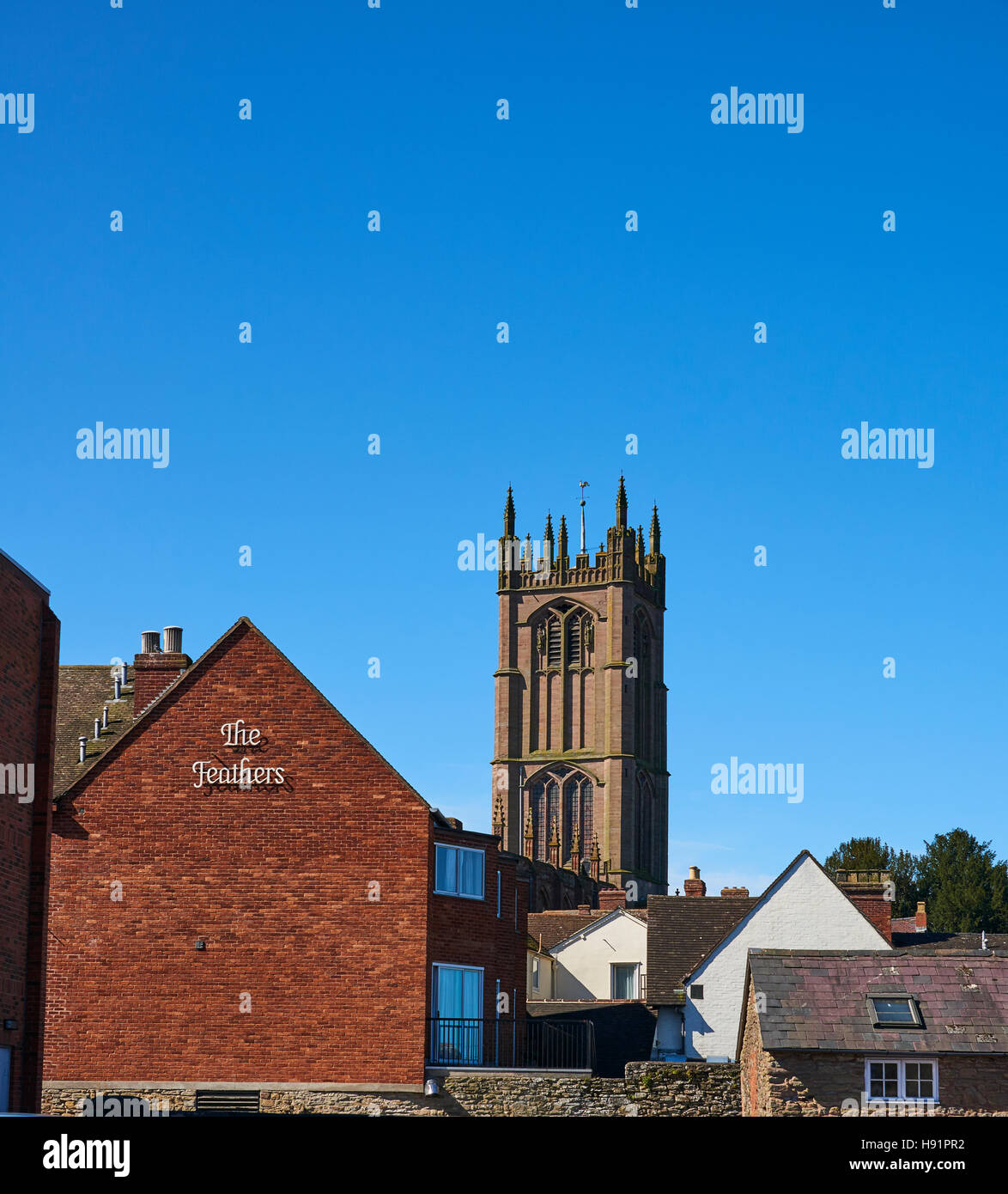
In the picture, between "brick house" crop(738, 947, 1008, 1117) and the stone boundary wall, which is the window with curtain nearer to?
the stone boundary wall

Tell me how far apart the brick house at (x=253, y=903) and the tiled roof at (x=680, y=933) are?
12.2 metres

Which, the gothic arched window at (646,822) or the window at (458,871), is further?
the gothic arched window at (646,822)

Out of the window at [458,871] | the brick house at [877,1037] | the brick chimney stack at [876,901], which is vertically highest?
the window at [458,871]

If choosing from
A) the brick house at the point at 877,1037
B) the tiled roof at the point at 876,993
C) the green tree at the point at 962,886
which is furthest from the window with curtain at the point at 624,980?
the green tree at the point at 962,886

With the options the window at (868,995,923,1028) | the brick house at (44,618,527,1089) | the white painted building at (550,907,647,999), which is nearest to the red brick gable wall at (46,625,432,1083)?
the brick house at (44,618,527,1089)

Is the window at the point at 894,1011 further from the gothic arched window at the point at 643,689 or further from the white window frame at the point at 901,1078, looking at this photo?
the gothic arched window at the point at 643,689

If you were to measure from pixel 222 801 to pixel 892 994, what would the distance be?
16766 mm

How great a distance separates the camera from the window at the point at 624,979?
61.0 meters

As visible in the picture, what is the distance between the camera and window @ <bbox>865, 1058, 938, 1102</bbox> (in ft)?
98.3

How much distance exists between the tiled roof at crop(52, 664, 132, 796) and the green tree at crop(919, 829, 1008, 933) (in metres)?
77.2

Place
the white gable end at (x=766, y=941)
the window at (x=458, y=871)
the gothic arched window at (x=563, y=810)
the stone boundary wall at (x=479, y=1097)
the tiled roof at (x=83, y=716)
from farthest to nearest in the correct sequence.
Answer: the gothic arched window at (x=563, y=810) → the white gable end at (x=766, y=941) → the tiled roof at (x=83, y=716) → the window at (x=458, y=871) → the stone boundary wall at (x=479, y=1097)

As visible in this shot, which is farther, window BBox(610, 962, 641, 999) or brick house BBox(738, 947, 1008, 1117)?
window BBox(610, 962, 641, 999)
